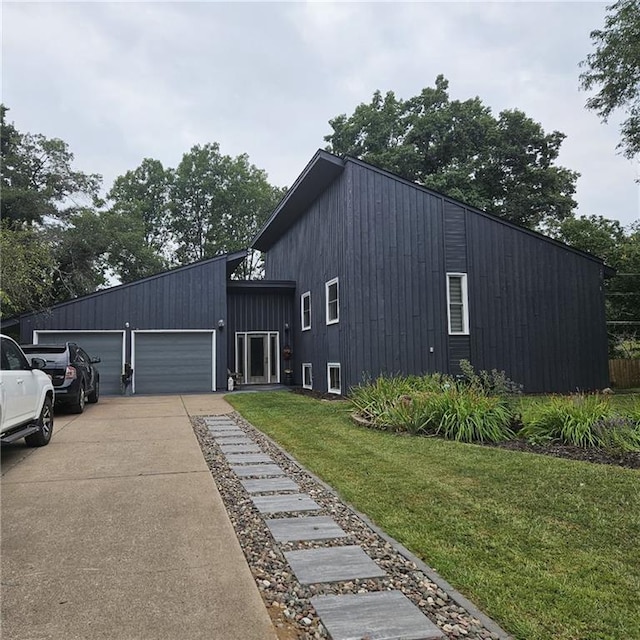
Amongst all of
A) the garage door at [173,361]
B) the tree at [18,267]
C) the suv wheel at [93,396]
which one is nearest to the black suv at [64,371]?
the tree at [18,267]

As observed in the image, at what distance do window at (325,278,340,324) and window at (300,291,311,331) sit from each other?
225cm

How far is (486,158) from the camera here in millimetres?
27688

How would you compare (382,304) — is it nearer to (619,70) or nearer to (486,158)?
(619,70)

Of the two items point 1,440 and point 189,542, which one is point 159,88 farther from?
point 189,542

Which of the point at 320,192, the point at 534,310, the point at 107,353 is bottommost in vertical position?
the point at 107,353

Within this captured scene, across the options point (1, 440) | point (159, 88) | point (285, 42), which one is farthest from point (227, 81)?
point (1, 440)

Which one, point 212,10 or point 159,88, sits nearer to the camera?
point 212,10

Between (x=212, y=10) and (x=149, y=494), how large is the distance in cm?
1012

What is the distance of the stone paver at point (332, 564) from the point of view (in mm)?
2997

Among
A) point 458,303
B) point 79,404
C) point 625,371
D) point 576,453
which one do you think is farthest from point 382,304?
point 625,371

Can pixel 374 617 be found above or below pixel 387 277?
below

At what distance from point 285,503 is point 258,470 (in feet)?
4.32

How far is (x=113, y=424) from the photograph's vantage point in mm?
9320

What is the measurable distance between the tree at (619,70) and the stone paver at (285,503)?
532 inches
